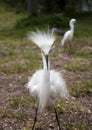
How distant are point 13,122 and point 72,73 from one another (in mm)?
3014

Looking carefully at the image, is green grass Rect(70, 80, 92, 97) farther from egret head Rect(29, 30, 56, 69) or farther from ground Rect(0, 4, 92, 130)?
egret head Rect(29, 30, 56, 69)

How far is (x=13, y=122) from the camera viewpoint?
573 cm

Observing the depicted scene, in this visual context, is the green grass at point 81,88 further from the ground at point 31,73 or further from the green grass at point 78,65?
the green grass at point 78,65

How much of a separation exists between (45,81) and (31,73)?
3.58m

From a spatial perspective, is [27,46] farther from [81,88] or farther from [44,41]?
[44,41]

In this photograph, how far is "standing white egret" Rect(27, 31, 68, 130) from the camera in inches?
189

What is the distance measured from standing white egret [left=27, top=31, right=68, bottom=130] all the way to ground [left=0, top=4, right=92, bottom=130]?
66 cm

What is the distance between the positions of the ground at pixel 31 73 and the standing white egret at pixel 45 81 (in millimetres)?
657

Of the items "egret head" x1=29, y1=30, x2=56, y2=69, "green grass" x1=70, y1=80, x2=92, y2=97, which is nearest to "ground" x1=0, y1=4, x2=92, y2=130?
"green grass" x1=70, y1=80, x2=92, y2=97

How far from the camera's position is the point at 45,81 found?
4.82 meters

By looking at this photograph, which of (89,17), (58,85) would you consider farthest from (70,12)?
(58,85)

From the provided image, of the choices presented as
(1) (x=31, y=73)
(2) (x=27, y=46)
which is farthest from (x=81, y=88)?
(2) (x=27, y=46)

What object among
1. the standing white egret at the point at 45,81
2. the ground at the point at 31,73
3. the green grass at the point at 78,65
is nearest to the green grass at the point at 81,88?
the ground at the point at 31,73

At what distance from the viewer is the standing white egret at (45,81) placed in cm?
480
